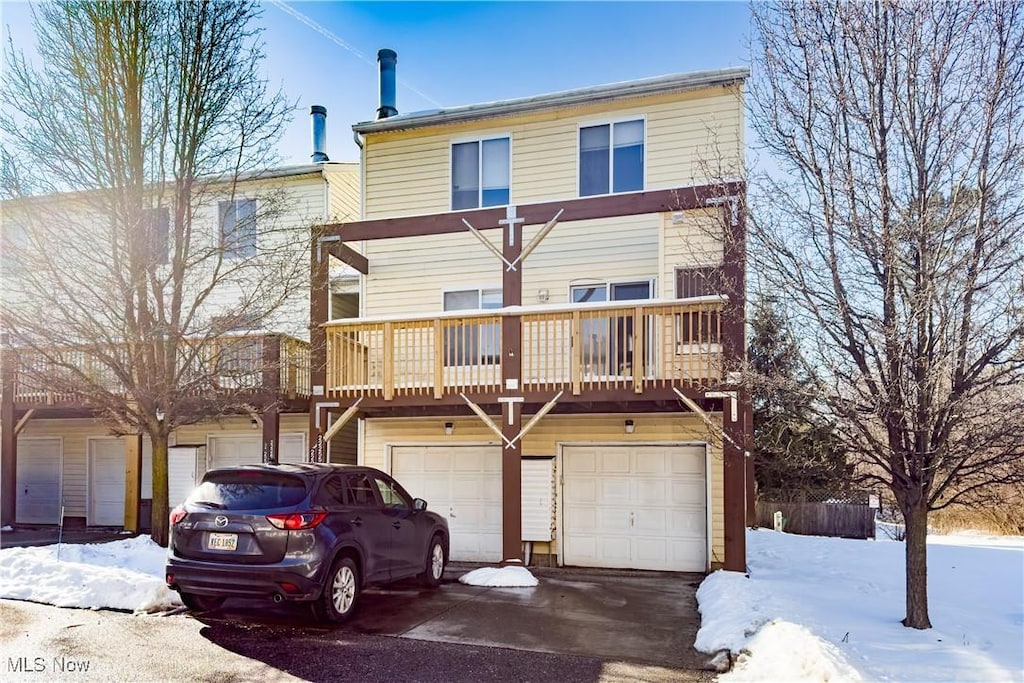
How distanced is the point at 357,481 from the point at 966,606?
22.9 feet

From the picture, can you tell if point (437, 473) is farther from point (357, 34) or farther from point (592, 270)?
point (357, 34)

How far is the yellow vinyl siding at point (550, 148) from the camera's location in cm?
1247

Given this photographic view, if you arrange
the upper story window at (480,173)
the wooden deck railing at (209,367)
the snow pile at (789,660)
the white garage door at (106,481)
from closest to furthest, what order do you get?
the snow pile at (789,660), the wooden deck railing at (209,367), the upper story window at (480,173), the white garage door at (106,481)

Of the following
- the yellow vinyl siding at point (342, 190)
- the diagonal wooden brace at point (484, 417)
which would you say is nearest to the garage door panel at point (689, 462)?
the diagonal wooden brace at point (484, 417)

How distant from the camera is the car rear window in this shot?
709cm

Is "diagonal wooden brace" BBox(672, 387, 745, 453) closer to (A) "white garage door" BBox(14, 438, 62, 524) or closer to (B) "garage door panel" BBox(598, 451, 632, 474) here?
(B) "garage door panel" BBox(598, 451, 632, 474)

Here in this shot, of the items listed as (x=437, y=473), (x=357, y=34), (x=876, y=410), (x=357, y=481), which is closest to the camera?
(x=876, y=410)

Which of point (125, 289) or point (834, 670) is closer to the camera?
point (834, 670)

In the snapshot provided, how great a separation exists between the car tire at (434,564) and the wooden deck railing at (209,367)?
3.78 m

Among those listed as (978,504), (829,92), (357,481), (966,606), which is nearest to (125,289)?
(357,481)

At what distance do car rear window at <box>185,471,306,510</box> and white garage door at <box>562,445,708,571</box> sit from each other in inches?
241

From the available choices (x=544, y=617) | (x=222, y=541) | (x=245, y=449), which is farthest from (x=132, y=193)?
(x=544, y=617)

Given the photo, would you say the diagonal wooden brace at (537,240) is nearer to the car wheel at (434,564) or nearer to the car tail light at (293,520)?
the car wheel at (434,564)

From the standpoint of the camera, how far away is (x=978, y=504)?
285 inches
